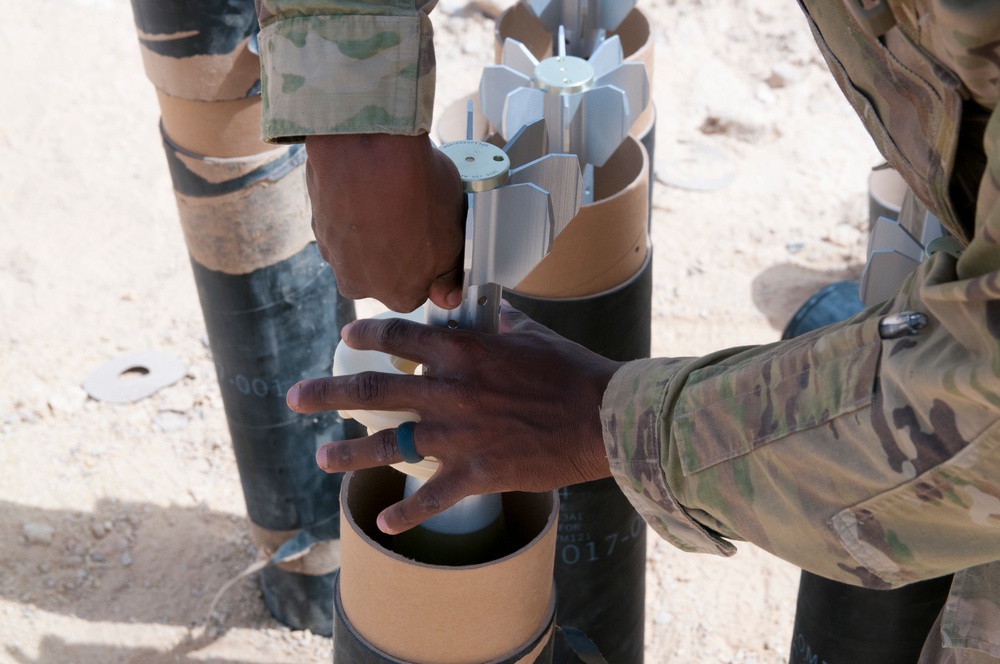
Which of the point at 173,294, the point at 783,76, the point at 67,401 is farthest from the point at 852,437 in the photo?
the point at 783,76

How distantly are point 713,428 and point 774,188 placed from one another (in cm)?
432

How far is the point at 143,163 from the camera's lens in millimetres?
4984

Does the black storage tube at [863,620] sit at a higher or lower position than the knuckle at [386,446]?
lower

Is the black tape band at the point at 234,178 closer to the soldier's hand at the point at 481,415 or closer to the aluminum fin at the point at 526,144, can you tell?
the aluminum fin at the point at 526,144

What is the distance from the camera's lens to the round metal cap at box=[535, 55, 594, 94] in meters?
1.81

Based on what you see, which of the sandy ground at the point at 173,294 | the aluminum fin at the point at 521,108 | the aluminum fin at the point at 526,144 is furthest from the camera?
the sandy ground at the point at 173,294

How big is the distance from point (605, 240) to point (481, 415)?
2.46 ft

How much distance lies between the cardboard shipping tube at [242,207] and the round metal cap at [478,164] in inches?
33.4

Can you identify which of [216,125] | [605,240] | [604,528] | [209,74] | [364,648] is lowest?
[604,528]

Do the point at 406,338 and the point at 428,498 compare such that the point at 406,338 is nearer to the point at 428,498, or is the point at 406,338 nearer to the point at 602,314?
the point at 428,498

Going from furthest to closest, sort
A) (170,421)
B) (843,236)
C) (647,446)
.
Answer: (843,236) → (170,421) → (647,446)

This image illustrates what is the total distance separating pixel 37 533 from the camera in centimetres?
291

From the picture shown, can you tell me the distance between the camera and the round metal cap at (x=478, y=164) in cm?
125

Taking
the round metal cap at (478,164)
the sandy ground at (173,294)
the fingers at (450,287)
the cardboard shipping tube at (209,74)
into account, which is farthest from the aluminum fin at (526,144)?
the sandy ground at (173,294)
